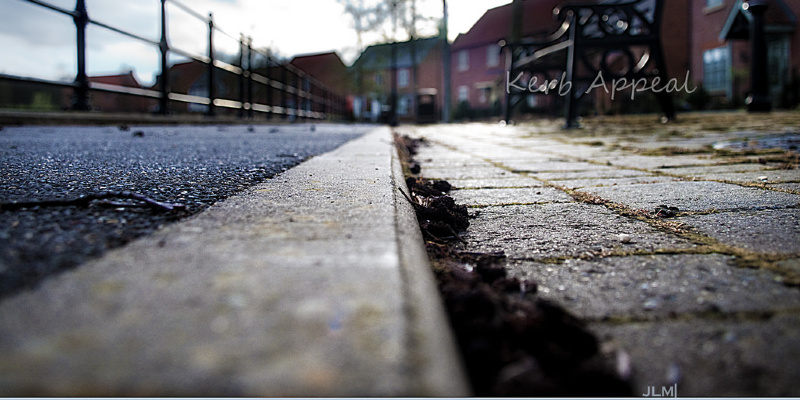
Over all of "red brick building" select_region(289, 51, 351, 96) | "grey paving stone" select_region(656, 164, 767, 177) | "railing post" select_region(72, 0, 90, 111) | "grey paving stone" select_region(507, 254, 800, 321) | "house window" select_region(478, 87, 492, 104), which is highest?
"red brick building" select_region(289, 51, 351, 96)

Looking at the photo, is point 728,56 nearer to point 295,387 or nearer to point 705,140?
point 705,140

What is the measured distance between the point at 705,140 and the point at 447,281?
371cm

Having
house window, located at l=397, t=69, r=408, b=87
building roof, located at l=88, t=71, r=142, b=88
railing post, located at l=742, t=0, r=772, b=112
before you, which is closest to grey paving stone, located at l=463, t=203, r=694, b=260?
railing post, located at l=742, t=0, r=772, b=112

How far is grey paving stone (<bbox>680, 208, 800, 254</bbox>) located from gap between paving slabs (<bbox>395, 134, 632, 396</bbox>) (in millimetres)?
543

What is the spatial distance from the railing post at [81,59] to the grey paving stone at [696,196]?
429 cm

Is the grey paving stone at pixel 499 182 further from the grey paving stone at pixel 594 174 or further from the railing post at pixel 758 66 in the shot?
the railing post at pixel 758 66

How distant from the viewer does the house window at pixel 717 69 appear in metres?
17.5

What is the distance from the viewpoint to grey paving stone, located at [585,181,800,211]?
141cm

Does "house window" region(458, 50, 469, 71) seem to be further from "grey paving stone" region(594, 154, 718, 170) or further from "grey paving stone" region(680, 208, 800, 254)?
"grey paving stone" region(680, 208, 800, 254)

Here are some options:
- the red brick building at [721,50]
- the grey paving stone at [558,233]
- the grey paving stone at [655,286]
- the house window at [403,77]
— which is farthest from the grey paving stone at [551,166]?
the house window at [403,77]

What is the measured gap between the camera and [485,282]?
820 millimetres

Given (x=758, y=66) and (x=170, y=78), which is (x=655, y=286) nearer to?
(x=170, y=78)

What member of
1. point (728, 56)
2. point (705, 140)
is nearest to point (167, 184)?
point (705, 140)

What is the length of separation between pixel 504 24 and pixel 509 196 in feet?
121
